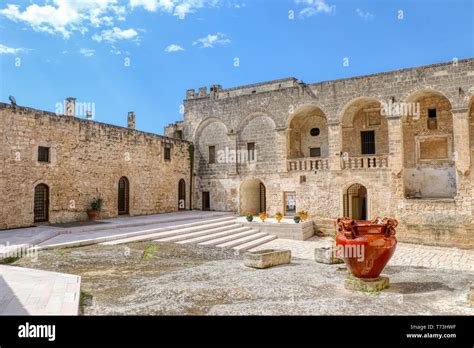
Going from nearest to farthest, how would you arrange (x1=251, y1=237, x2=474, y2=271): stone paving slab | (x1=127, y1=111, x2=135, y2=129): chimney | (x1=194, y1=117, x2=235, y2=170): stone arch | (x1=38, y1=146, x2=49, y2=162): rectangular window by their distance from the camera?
(x1=251, y1=237, x2=474, y2=271): stone paving slab
(x1=38, y1=146, x2=49, y2=162): rectangular window
(x1=127, y1=111, x2=135, y2=129): chimney
(x1=194, y1=117, x2=235, y2=170): stone arch

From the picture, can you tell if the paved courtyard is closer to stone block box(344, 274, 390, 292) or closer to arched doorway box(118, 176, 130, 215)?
stone block box(344, 274, 390, 292)

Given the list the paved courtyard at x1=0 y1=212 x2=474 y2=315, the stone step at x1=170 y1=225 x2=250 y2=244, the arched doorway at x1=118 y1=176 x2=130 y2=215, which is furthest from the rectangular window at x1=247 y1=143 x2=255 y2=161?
the paved courtyard at x1=0 y1=212 x2=474 y2=315

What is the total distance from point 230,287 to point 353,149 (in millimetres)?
15882

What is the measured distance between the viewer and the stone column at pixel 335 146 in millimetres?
19531

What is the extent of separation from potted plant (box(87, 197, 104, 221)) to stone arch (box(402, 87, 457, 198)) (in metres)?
15.8

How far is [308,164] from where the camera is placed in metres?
20.4

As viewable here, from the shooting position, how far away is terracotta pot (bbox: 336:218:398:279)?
6.97m

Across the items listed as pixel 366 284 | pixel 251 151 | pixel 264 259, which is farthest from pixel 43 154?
pixel 366 284

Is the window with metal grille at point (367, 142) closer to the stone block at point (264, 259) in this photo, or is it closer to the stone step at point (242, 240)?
the stone step at point (242, 240)

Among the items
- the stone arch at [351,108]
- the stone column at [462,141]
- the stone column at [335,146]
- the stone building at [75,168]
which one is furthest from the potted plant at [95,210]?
the stone column at [462,141]

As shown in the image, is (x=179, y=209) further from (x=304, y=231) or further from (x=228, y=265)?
(x=228, y=265)

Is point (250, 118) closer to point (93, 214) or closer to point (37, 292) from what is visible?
point (93, 214)
